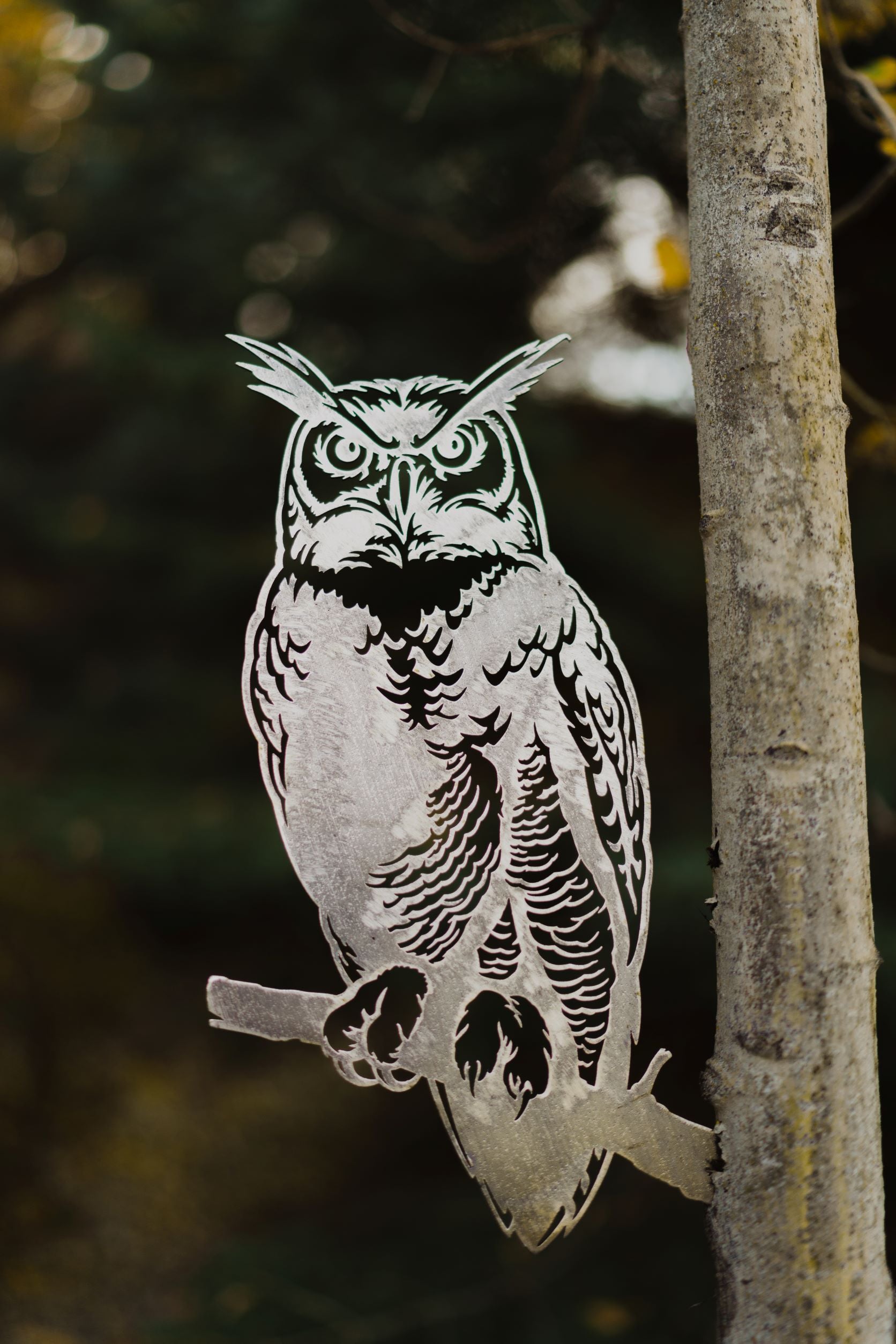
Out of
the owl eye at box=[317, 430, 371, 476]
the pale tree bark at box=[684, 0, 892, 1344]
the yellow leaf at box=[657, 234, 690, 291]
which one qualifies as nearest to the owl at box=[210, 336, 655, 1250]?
the owl eye at box=[317, 430, 371, 476]

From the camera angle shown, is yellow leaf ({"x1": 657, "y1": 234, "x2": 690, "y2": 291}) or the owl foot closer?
the owl foot

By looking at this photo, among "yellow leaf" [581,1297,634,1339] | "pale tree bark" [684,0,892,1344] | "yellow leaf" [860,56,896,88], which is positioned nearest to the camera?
"pale tree bark" [684,0,892,1344]

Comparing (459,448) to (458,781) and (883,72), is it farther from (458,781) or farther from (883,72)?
(883,72)

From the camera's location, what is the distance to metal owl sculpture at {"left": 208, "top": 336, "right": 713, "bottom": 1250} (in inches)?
41.1

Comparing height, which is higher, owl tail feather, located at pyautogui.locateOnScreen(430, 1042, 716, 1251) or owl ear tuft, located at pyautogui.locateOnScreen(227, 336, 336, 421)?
owl ear tuft, located at pyautogui.locateOnScreen(227, 336, 336, 421)

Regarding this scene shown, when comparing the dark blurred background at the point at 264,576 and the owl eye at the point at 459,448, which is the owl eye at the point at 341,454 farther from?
the dark blurred background at the point at 264,576

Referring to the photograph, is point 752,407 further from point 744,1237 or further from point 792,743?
point 744,1237

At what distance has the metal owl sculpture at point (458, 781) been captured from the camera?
1.04 m

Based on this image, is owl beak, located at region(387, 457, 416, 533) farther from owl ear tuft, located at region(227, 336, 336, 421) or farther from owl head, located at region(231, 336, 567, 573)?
owl ear tuft, located at region(227, 336, 336, 421)

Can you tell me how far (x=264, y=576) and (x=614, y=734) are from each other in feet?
7.21

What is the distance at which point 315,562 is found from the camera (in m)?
1.11

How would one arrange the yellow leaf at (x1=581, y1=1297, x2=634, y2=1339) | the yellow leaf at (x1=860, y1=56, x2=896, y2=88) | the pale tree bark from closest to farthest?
1. the pale tree bark
2. the yellow leaf at (x1=860, y1=56, x2=896, y2=88)
3. the yellow leaf at (x1=581, y1=1297, x2=634, y2=1339)

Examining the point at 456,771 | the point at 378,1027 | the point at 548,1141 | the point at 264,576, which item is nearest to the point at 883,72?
the point at 456,771

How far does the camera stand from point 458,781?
3.70 feet
